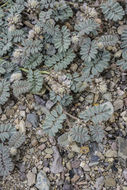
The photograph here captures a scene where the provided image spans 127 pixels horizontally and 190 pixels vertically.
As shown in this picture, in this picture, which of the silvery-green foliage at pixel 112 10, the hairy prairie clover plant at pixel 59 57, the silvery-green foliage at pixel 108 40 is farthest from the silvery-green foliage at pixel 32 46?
the silvery-green foliage at pixel 112 10

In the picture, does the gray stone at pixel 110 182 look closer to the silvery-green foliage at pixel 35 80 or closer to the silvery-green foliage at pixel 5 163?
the silvery-green foliage at pixel 5 163

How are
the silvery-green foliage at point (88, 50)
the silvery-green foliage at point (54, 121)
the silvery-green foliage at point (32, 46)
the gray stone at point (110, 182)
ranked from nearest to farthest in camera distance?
the gray stone at point (110, 182) → the silvery-green foliage at point (54, 121) → the silvery-green foliage at point (88, 50) → the silvery-green foliage at point (32, 46)

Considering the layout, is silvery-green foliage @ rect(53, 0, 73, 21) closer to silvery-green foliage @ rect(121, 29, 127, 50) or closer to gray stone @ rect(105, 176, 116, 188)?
silvery-green foliage @ rect(121, 29, 127, 50)

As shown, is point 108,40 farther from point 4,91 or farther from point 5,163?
point 5,163

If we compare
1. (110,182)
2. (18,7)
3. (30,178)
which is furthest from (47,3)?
(110,182)

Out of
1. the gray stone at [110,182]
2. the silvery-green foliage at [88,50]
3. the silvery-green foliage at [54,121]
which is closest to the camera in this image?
the gray stone at [110,182]

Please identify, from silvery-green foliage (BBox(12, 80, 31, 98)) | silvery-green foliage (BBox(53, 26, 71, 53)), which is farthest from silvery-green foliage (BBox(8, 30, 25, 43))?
silvery-green foliage (BBox(12, 80, 31, 98))

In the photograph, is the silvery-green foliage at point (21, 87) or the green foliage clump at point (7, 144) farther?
the silvery-green foliage at point (21, 87)
